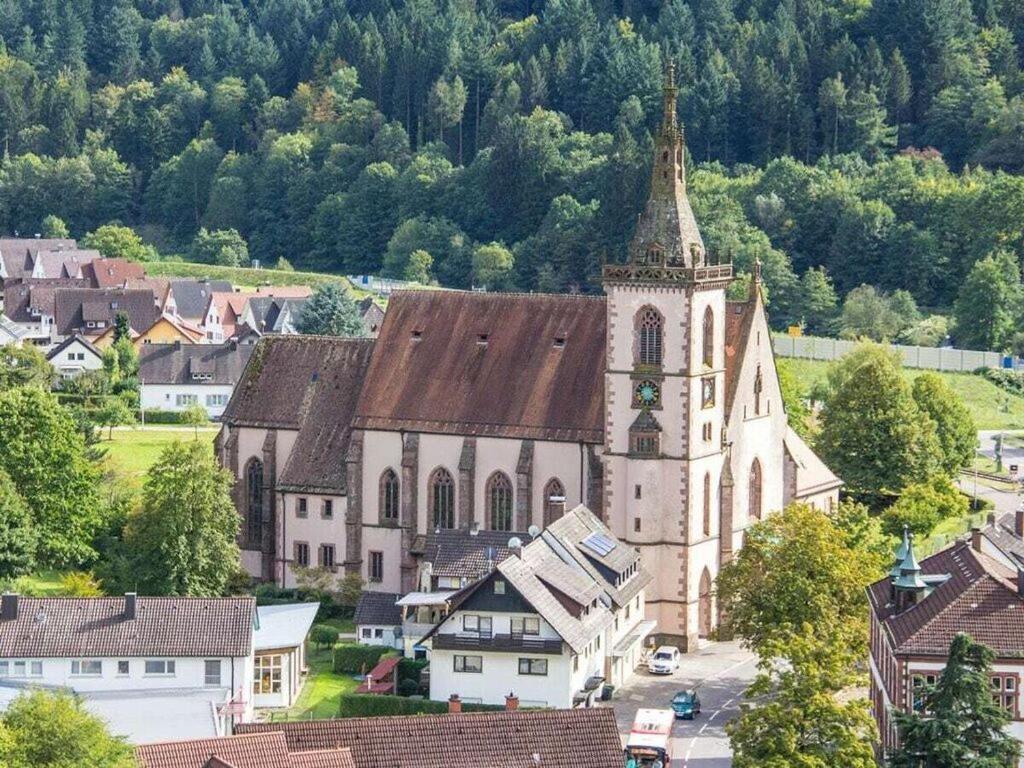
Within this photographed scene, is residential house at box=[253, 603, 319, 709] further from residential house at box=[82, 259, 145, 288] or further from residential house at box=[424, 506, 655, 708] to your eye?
residential house at box=[82, 259, 145, 288]

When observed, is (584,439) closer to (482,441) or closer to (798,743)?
(482,441)

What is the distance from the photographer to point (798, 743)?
76.0m

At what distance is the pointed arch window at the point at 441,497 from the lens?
104 m

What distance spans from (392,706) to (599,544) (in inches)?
415

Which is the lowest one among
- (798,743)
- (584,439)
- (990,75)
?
(798,743)

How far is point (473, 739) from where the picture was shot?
75750 millimetres

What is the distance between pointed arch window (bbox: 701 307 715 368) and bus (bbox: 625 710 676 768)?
16434mm

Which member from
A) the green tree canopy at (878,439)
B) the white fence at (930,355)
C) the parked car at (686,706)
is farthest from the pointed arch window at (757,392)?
the white fence at (930,355)

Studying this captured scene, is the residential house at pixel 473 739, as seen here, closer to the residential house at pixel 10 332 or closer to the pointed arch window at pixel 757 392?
the pointed arch window at pixel 757 392

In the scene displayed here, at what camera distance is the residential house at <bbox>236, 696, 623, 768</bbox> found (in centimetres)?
7512

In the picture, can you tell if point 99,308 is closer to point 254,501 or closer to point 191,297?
point 191,297

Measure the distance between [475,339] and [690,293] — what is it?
994cm

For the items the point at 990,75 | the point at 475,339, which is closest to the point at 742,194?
the point at 990,75

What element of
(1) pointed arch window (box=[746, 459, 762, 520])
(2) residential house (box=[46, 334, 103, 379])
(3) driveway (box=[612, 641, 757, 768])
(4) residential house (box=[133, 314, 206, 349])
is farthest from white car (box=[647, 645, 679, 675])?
(4) residential house (box=[133, 314, 206, 349])
